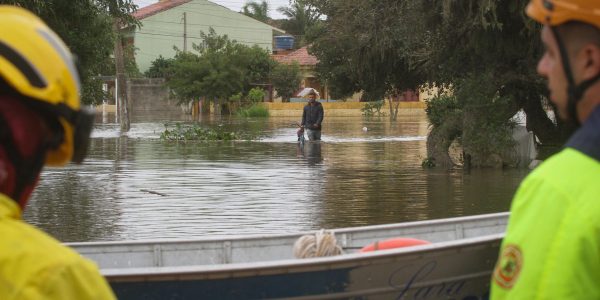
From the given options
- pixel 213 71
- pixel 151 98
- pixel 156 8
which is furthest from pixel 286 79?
pixel 156 8

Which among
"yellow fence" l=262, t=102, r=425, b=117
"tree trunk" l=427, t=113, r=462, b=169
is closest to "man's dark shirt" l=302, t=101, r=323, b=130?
"tree trunk" l=427, t=113, r=462, b=169

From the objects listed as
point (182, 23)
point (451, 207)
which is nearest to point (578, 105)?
point (451, 207)

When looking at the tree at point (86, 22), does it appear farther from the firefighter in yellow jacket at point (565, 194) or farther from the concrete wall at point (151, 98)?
the concrete wall at point (151, 98)

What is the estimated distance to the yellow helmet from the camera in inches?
69.2

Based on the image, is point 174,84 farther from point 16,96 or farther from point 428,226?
point 16,96

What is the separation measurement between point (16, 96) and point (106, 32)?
1633 centimetres

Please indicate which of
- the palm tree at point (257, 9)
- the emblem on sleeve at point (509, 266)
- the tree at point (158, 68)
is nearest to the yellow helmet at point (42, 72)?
the emblem on sleeve at point (509, 266)

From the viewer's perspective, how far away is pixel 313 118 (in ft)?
76.9

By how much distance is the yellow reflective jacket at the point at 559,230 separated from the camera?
1.80m

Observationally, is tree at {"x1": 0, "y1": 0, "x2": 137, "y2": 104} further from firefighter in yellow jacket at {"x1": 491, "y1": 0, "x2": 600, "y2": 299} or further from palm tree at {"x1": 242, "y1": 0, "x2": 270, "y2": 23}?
Answer: palm tree at {"x1": 242, "y1": 0, "x2": 270, "y2": 23}

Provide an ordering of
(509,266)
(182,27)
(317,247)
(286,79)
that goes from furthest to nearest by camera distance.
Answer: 1. (182,27)
2. (286,79)
3. (317,247)
4. (509,266)

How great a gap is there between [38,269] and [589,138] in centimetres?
104

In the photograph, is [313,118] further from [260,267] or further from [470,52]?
[260,267]

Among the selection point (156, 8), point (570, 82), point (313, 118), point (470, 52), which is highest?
point (156, 8)
